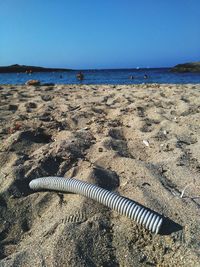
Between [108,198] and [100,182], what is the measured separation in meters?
0.47

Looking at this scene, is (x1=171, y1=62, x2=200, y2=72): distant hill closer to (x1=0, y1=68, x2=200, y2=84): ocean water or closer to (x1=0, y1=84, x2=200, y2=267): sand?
(x1=0, y1=68, x2=200, y2=84): ocean water

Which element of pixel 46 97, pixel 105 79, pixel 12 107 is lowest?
pixel 105 79

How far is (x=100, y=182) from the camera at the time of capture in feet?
11.6

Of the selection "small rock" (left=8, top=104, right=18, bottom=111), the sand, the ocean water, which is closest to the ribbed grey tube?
the sand

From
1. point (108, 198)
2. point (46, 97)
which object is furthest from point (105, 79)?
point (108, 198)

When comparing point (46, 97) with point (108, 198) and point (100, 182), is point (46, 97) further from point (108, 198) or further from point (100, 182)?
point (108, 198)

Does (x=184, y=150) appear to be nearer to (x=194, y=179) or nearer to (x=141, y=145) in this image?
(x=141, y=145)

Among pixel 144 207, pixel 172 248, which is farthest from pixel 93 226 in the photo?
pixel 172 248

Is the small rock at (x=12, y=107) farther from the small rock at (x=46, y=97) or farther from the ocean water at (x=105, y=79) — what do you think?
the ocean water at (x=105, y=79)

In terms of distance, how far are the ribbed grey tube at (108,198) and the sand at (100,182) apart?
59 mm

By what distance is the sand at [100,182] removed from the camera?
2.62 m

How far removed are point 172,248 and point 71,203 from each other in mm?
1016

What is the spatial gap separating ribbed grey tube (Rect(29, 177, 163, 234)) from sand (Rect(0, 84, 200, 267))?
6 cm

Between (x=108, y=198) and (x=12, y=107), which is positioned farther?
(x=12, y=107)
